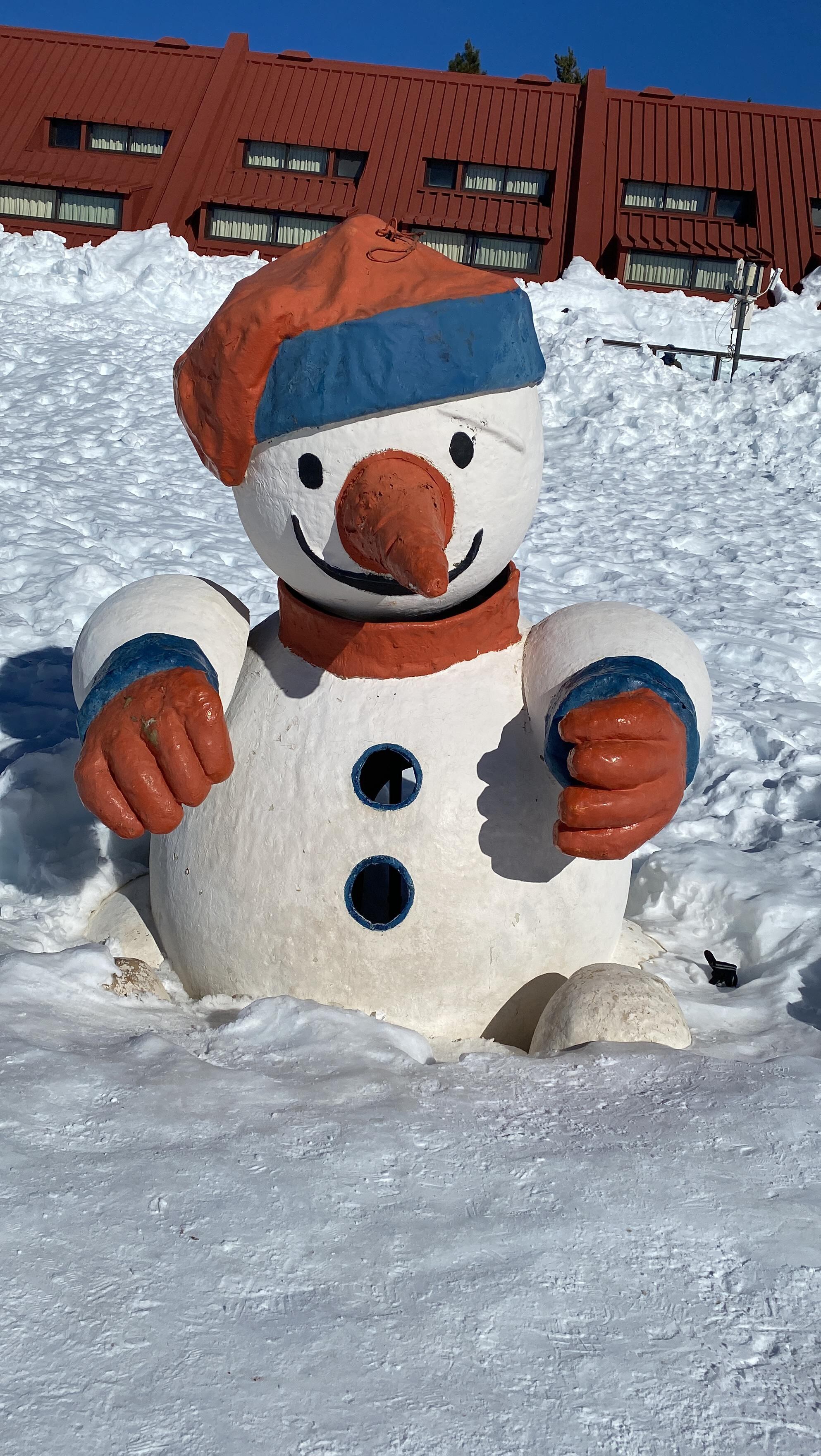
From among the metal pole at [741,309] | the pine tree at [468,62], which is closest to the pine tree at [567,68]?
the pine tree at [468,62]

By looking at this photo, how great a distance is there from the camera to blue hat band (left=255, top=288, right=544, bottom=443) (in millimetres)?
2270

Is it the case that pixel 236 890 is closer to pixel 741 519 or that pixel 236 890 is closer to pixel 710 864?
pixel 710 864

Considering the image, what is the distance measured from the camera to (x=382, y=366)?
2.27 meters

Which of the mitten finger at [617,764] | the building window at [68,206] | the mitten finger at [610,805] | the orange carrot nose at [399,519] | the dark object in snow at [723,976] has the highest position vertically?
the building window at [68,206]

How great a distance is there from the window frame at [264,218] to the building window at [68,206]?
2.73 feet

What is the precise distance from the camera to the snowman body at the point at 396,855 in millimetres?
2459

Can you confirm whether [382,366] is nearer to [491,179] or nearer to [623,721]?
[623,721]

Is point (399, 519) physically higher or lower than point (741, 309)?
lower

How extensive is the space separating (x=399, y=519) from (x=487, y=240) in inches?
455

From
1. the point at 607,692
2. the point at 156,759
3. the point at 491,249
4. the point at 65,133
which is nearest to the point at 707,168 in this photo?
the point at 491,249

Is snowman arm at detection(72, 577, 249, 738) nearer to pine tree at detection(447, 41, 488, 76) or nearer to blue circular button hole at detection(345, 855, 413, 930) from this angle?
blue circular button hole at detection(345, 855, 413, 930)

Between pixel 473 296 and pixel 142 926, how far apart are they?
57.4 inches

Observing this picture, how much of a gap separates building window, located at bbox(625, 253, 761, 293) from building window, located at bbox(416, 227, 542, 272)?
3.06ft

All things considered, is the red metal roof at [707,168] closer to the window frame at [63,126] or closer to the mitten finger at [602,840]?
the window frame at [63,126]
